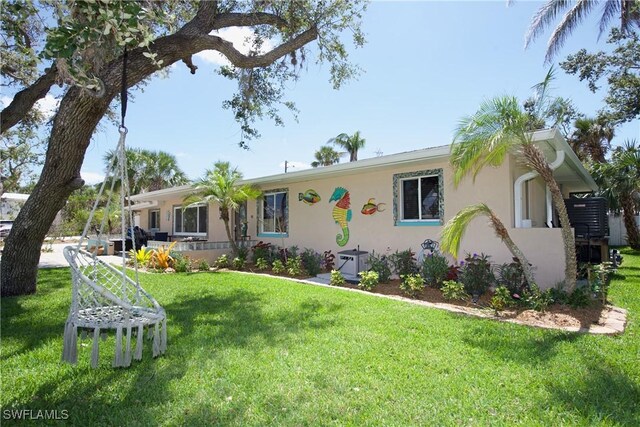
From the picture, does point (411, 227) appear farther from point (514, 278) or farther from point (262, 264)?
point (262, 264)

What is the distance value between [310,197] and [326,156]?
737 inches

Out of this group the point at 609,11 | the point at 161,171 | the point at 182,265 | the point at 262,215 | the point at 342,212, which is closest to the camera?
the point at 342,212

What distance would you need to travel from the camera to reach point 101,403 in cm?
300

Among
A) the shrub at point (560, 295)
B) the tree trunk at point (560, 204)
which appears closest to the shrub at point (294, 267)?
the shrub at point (560, 295)

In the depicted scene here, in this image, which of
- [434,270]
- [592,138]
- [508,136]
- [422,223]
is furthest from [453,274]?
[592,138]

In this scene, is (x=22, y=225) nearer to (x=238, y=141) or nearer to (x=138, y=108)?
(x=138, y=108)

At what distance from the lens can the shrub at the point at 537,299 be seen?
5.74 m

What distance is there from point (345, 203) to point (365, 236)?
119 cm

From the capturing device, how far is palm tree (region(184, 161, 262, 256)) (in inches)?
458

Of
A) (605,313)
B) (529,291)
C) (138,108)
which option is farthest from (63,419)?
(138,108)

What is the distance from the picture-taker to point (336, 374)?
3518 mm

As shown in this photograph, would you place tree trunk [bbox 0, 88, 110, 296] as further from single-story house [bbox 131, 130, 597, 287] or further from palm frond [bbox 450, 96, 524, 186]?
palm frond [bbox 450, 96, 524, 186]

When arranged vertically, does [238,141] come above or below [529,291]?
above

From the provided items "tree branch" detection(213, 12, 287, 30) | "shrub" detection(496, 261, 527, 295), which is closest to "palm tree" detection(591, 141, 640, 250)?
"shrub" detection(496, 261, 527, 295)
